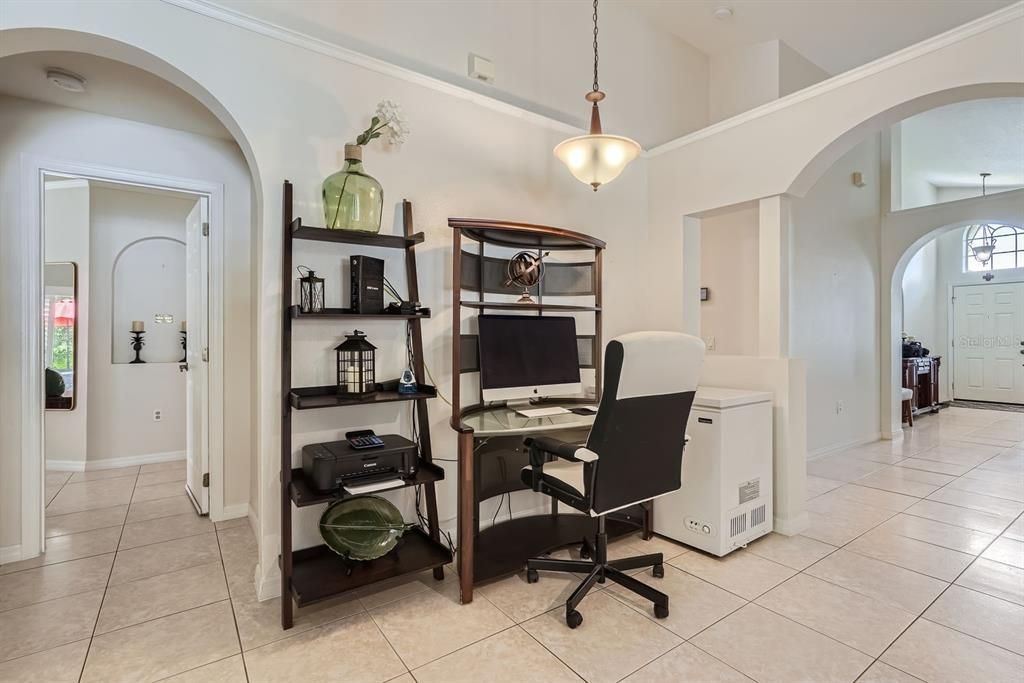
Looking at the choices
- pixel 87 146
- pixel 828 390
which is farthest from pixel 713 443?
pixel 87 146

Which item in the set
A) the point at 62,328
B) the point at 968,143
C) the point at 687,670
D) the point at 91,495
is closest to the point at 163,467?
the point at 91,495

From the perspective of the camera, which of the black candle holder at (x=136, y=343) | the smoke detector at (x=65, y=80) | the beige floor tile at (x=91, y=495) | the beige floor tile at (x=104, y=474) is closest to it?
the smoke detector at (x=65, y=80)

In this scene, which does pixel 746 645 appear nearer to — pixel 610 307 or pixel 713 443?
pixel 713 443

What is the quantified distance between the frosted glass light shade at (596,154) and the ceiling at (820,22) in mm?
2021

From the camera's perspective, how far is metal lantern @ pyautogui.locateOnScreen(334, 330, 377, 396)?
232 centimetres

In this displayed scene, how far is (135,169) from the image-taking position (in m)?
3.04

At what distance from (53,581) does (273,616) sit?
49.9 inches

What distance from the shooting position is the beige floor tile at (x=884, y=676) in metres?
1.77

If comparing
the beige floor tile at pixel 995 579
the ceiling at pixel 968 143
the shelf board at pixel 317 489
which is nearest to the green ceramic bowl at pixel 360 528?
the shelf board at pixel 317 489

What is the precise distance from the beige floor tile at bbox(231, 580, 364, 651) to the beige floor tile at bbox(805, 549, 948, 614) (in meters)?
2.32

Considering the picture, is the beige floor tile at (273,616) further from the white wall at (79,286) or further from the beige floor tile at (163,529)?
the white wall at (79,286)

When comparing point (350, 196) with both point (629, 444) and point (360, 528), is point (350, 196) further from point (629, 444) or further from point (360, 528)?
point (629, 444)

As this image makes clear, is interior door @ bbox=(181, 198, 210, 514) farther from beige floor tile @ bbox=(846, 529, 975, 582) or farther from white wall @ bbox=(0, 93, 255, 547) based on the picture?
beige floor tile @ bbox=(846, 529, 975, 582)

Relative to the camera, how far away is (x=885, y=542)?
293cm
